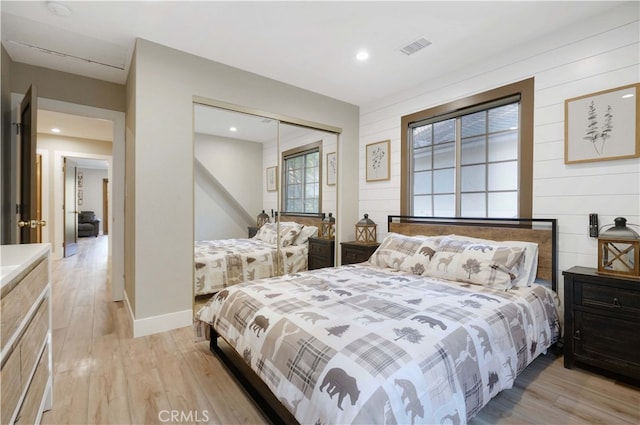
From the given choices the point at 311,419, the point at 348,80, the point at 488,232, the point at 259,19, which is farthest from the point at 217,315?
the point at 348,80

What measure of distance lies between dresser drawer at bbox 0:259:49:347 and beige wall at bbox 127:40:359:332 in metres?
1.14

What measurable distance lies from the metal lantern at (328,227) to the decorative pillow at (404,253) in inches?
42.5

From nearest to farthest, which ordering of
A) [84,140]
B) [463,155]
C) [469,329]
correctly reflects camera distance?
[469,329], [463,155], [84,140]

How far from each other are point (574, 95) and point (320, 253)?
3.09 metres

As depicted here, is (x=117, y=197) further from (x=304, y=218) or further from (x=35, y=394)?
(x=35, y=394)

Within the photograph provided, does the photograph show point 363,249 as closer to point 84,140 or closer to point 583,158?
point 583,158

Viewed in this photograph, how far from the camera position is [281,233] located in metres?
3.81

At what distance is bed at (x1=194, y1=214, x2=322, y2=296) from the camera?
315 centimetres

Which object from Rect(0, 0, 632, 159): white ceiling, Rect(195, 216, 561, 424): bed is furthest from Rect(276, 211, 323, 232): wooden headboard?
Rect(0, 0, 632, 159): white ceiling

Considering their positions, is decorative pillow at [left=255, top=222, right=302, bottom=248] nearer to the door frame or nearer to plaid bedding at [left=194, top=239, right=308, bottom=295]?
A: plaid bedding at [left=194, top=239, right=308, bottom=295]

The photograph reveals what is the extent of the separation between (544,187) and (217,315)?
2.95 meters

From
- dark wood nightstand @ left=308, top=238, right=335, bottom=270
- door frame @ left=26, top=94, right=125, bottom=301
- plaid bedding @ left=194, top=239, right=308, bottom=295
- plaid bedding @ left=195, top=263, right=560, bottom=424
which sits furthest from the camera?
dark wood nightstand @ left=308, top=238, right=335, bottom=270

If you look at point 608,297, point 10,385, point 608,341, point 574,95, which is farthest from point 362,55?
point 10,385

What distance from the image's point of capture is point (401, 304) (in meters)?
1.88
